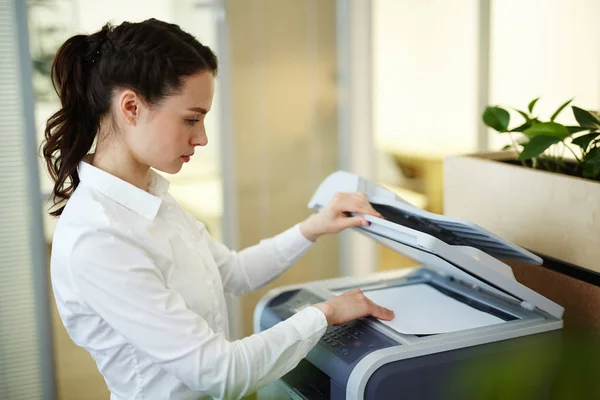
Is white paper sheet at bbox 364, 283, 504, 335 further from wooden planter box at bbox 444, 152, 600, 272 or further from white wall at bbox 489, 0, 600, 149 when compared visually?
white wall at bbox 489, 0, 600, 149

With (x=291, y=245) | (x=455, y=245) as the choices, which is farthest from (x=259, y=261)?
(x=455, y=245)

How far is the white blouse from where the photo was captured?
46.2 inches

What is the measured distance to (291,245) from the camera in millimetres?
1698

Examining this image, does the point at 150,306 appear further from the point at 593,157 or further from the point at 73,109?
the point at 593,157

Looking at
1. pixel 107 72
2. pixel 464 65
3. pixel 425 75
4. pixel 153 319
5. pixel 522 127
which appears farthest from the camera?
pixel 425 75

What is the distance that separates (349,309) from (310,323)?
0.10 metres

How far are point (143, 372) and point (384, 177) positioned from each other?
6.66 ft

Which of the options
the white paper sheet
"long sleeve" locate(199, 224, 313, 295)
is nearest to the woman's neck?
"long sleeve" locate(199, 224, 313, 295)

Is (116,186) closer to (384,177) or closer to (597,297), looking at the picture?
(597,297)

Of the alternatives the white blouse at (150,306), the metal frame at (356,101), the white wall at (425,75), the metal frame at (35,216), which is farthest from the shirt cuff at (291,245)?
the metal frame at (356,101)

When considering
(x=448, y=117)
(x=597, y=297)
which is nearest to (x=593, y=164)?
(x=597, y=297)

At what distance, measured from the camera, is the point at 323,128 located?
10.4 feet

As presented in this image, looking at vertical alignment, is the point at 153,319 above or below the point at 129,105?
below

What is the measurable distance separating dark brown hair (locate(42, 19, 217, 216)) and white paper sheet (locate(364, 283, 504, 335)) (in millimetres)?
609
